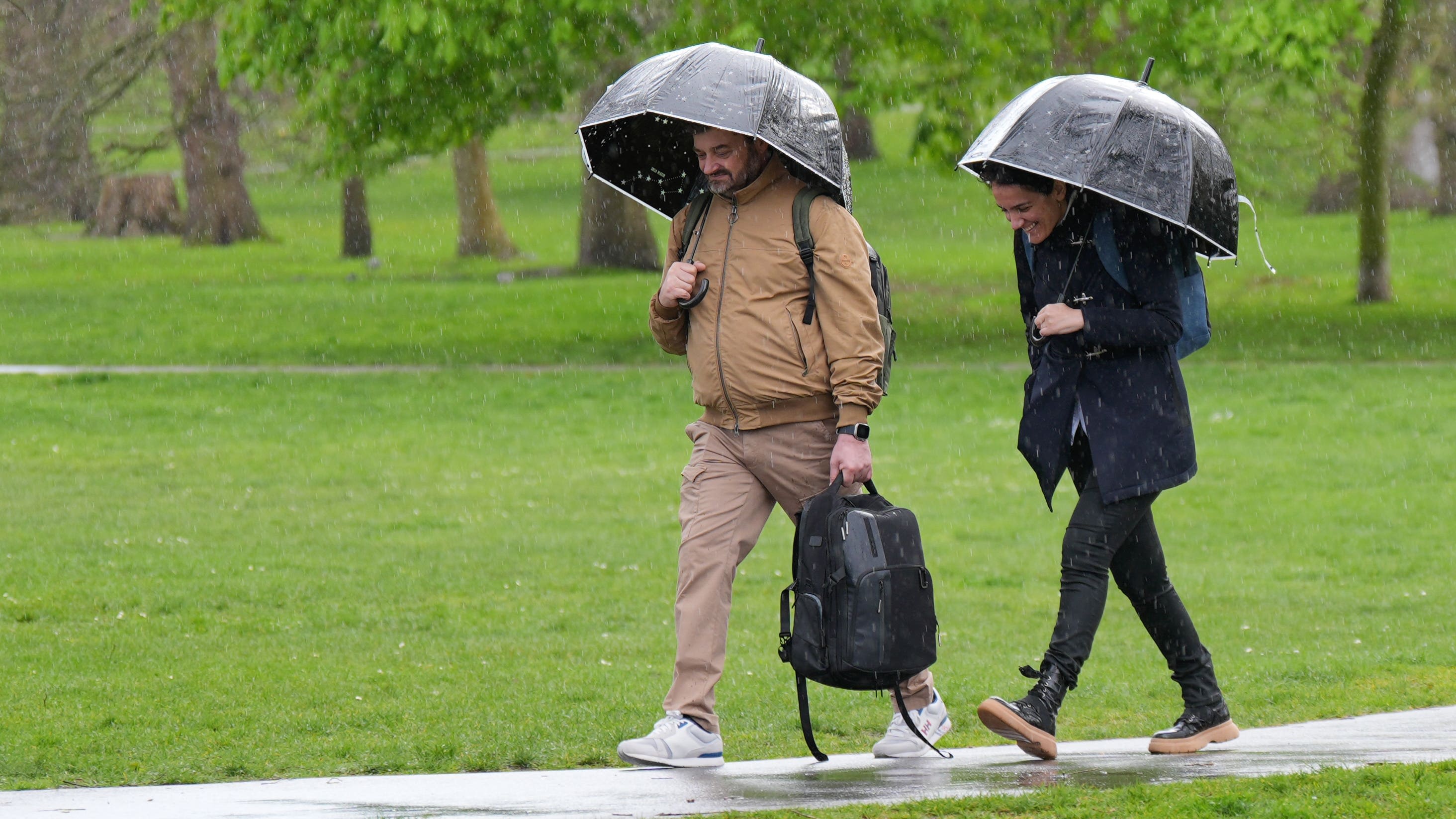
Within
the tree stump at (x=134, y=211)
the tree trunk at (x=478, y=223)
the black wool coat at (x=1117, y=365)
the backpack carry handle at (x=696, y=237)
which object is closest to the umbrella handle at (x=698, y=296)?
the backpack carry handle at (x=696, y=237)

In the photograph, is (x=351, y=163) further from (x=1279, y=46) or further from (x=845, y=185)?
(x=845, y=185)

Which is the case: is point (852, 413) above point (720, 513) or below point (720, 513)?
above

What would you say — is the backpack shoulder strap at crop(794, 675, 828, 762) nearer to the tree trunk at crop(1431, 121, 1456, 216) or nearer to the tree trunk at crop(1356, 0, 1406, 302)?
the tree trunk at crop(1356, 0, 1406, 302)

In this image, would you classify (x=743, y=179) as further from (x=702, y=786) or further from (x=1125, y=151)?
(x=702, y=786)

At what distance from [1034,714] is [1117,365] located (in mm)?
986

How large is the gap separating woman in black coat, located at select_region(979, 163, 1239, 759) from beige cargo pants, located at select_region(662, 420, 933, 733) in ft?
2.00

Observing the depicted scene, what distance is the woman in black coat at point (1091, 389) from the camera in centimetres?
496

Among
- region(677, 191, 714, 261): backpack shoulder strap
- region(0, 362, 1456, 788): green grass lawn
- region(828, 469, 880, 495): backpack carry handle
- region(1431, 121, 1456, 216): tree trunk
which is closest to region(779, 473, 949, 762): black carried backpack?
region(828, 469, 880, 495): backpack carry handle

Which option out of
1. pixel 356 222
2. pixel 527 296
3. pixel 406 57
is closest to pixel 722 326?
pixel 406 57

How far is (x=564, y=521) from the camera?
40.3ft

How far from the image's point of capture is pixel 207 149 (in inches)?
1501

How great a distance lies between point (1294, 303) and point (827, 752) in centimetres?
2281

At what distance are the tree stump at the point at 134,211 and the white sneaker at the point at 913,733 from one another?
41.5 metres

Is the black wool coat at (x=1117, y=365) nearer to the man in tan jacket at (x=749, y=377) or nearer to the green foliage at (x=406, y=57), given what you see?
the man in tan jacket at (x=749, y=377)
